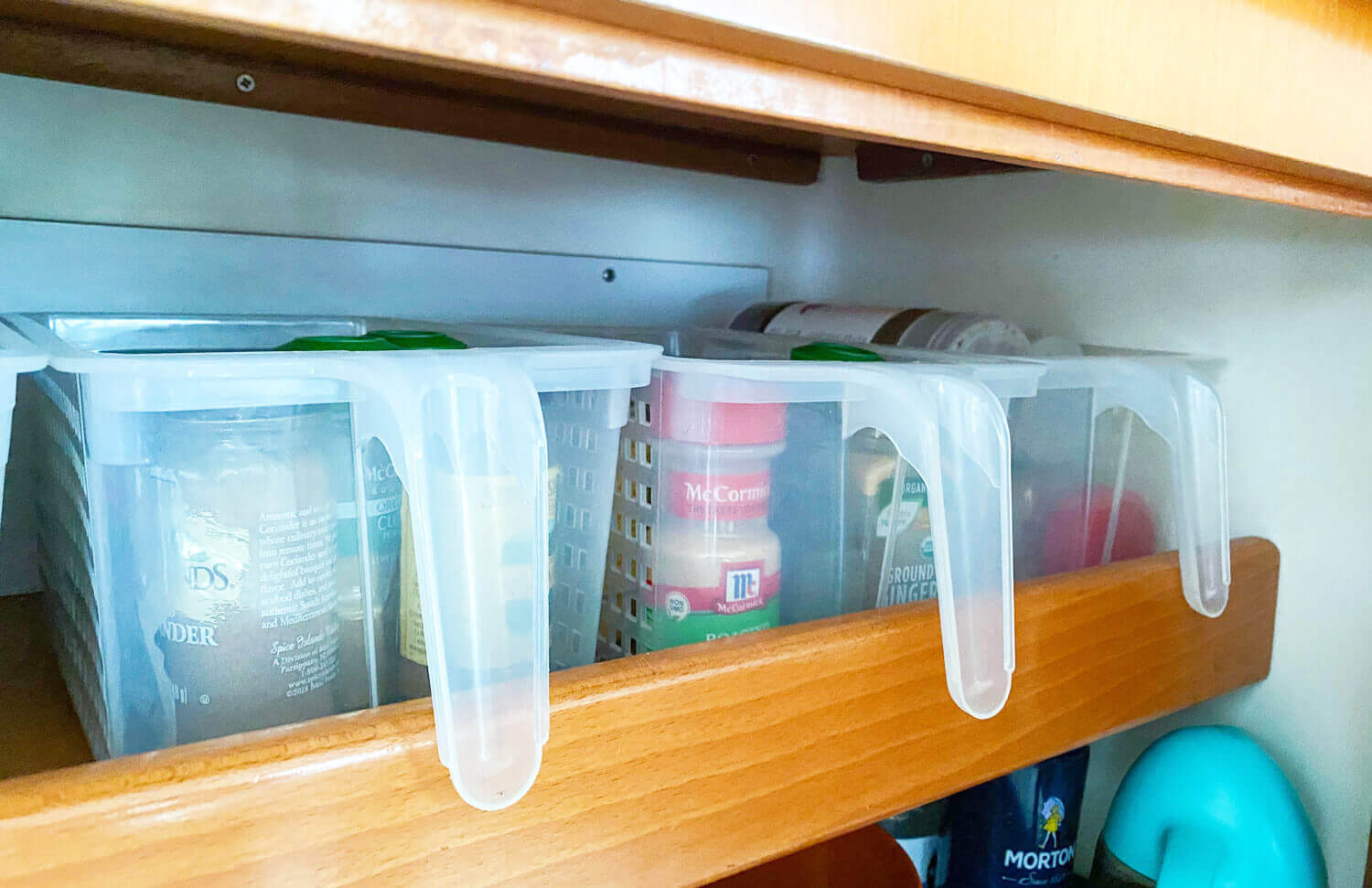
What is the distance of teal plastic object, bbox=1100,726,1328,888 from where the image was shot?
2.04 ft

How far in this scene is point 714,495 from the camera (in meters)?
0.50

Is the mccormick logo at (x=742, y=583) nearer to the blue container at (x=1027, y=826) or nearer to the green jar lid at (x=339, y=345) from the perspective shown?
the green jar lid at (x=339, y=345)

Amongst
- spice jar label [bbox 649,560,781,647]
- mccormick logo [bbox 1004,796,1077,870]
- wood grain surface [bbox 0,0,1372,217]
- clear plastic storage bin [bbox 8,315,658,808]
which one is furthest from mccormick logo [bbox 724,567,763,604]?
mccormick logo [bbox 1004,796,1077,870]

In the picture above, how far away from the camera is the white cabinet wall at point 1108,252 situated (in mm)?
642

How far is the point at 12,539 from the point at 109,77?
1.01ft

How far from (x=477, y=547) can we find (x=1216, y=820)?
1.80 ft

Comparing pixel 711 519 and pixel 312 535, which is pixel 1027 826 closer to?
pixel 711 519

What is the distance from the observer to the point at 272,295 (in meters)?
0.69

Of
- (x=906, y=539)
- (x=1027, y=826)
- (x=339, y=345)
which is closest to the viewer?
(x=339, y=345)

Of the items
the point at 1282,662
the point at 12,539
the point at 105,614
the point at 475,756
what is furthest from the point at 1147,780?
the point at 12,539

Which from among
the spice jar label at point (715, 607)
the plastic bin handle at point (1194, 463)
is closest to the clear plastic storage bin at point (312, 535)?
the spice jar label at point (715, 607)

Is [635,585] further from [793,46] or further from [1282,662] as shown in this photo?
[1282,662]

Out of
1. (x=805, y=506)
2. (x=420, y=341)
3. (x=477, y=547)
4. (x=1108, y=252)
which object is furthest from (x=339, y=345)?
(x=1108, y=252)

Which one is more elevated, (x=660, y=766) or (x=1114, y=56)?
(x=1114, y=56)
